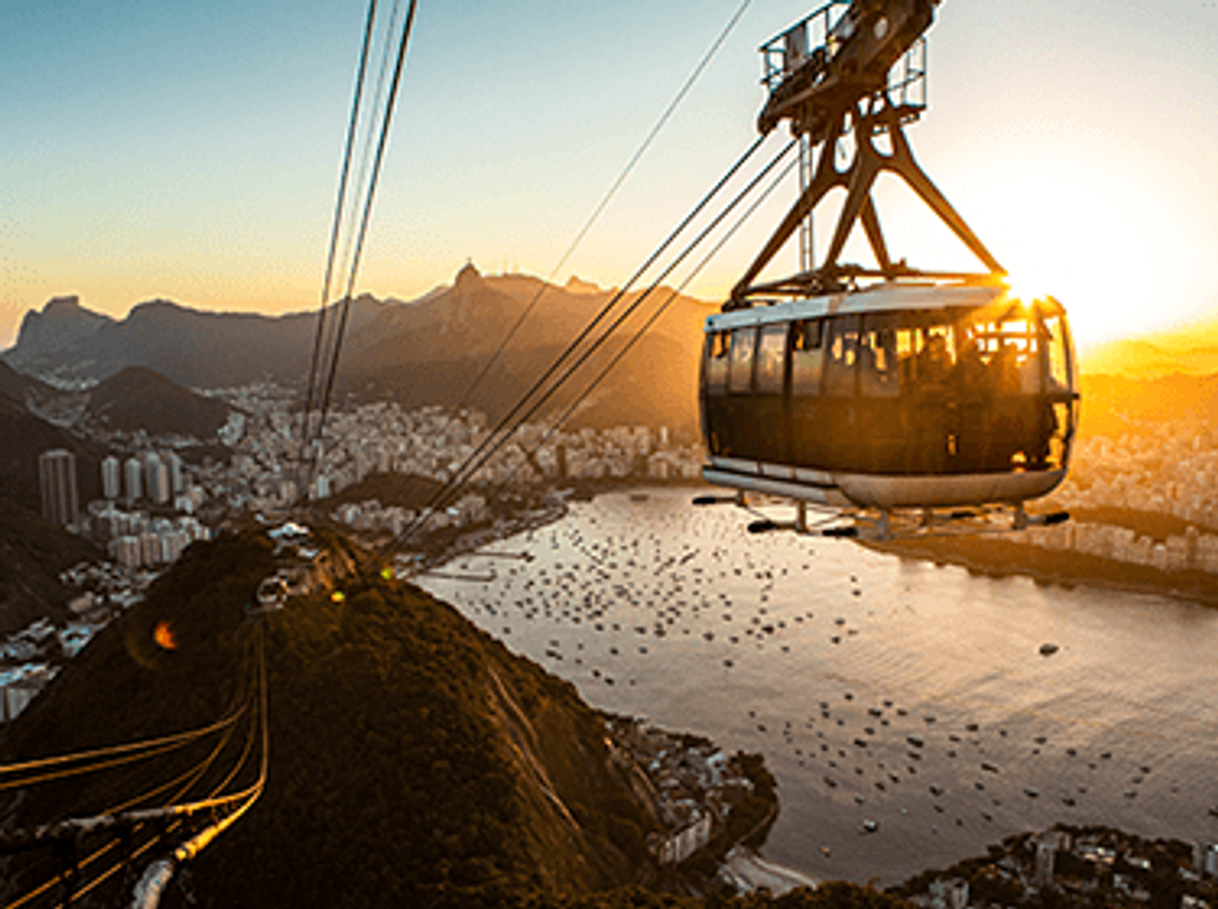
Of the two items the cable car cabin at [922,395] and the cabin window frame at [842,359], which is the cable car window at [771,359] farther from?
the cabin window frame at [842,359]

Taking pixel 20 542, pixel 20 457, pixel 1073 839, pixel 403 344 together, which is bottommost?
pixel 1073 839

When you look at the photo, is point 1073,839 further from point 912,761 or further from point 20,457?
point 20,457

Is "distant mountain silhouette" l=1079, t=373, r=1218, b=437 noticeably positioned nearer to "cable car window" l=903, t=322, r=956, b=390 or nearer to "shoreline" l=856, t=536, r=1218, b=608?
"shoreline" l=856, t=536, r=1218, b=608

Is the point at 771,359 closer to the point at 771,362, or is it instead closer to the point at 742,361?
the point at 771,362

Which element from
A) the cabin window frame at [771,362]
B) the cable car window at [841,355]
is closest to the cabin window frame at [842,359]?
the cable car window at [841,355]

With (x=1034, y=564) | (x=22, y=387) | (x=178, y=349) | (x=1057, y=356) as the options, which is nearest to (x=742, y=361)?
(x=1057, y=356)

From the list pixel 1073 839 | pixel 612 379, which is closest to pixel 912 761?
pixel 1073 839
